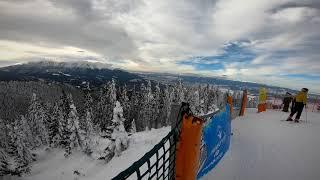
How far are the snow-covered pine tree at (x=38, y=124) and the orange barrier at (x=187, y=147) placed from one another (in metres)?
79.7

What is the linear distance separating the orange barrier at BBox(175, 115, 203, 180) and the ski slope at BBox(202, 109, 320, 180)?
293cm

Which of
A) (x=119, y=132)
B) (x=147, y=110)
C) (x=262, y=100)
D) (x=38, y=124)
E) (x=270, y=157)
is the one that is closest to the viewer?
(x=270, y=157)

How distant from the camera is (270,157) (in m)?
9.09

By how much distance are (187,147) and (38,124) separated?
83.8 meters

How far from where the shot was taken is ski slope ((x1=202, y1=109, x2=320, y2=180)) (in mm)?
7543

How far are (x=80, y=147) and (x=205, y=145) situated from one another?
56032 millimetres

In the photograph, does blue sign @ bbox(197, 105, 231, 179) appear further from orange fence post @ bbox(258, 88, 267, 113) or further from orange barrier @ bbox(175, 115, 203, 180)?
orange fence post @ bbox(258, 88, 267, 113)

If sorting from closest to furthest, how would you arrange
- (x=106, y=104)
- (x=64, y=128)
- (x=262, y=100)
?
(x=262, y=100)
(x=64, y=128)
(x=106, y=104)

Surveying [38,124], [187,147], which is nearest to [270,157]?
[187,147]

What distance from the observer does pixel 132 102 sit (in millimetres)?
84562

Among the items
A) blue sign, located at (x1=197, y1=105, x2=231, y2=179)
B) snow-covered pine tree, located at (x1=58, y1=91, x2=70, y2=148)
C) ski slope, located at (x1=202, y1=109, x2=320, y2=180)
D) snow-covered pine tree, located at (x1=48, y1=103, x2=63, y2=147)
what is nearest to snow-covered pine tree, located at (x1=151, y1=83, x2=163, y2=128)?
snow-covered pine tree, located at (x1=58, y1=91, x2=70, y2=148)

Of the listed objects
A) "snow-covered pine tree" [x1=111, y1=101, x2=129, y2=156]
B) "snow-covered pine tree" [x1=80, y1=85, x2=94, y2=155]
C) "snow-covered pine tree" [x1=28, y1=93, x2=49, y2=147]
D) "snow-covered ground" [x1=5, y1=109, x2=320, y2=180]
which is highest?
"snow-covered ground" [x1=5, y1=109, x2=320, y2=180]

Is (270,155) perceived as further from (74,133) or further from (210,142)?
(74,133)

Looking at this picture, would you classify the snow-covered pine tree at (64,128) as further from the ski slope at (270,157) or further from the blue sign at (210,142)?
the blue sign at (210,142)
